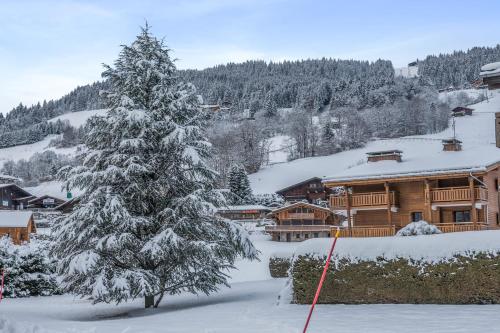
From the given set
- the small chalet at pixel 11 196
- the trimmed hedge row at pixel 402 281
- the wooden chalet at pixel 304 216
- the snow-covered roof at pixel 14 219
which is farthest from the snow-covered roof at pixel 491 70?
the small chalet at pixel 11 196

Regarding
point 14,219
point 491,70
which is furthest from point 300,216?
point 491,70

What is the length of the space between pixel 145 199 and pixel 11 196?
6921cm

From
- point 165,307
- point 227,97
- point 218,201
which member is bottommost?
point 165,307

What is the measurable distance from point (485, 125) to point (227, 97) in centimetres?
9692

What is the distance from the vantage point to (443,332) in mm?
10477

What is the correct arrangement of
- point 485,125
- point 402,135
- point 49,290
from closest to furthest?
1. point 49,290
2. point 485,125
3. point 402,135

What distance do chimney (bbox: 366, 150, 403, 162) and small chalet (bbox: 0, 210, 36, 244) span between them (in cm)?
3263

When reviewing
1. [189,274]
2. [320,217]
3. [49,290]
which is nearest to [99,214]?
[189,274]

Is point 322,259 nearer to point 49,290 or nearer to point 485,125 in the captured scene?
point 49,290

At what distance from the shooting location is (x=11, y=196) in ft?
268

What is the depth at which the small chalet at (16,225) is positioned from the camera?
5319 cm

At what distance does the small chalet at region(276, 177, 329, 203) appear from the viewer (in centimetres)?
8444

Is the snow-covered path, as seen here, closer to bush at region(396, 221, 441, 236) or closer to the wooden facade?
bush at region(396, 221, 441, 236)

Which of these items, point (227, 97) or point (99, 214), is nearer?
point (99, 214)
